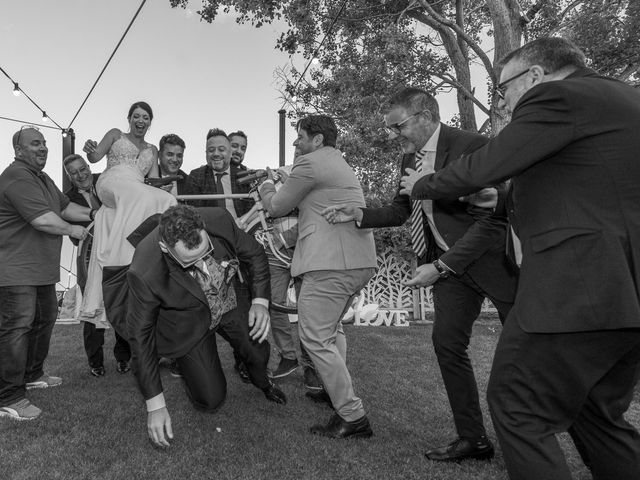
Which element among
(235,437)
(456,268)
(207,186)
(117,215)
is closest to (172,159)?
(207,186)

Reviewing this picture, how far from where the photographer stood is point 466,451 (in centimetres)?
286

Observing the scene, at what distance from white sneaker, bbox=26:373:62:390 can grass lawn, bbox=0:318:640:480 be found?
0.12 meters

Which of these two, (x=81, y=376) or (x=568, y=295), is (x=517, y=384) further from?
(x=81, y=376)


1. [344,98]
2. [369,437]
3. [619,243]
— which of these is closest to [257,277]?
[369,437]

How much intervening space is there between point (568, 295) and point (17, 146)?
156 inches

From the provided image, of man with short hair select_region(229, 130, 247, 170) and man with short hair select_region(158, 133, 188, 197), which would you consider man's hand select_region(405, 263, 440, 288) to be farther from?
man with short hair select_region(229, 130, 247, 170)

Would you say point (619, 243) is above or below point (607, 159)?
below

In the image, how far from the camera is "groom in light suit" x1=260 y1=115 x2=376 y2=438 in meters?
3.14

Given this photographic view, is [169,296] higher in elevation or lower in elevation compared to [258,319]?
higher

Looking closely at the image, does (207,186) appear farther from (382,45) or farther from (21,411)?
(382,45)

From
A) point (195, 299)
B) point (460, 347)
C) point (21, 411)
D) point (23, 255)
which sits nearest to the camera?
point (460, 347)

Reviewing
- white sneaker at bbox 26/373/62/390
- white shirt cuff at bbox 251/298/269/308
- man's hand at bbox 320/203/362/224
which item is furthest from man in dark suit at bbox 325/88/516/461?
white sneaker at bbox 26/373/62/390

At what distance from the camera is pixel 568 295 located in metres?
1.67

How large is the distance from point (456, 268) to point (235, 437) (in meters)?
1.77
